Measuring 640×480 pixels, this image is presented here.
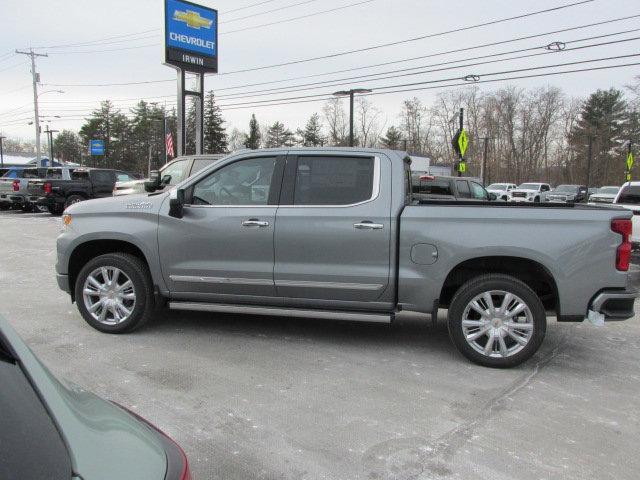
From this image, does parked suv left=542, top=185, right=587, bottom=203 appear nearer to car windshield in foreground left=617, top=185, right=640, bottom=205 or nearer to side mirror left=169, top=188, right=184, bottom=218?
car windshield in foreground left=617, top=185, right=640, bottom=205

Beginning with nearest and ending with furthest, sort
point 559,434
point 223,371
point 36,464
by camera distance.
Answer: point 36,464
point 559,434
point 223,371

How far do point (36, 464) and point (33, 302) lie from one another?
258 inches

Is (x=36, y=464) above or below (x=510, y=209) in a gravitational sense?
below

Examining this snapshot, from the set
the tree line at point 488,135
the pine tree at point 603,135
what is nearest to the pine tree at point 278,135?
the tree line at point 488,135

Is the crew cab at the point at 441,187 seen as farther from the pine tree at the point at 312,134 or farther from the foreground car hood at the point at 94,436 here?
the pine tree at the point at 312,134

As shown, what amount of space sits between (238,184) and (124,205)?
123cm

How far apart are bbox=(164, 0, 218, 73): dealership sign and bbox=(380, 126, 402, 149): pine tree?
221 feet

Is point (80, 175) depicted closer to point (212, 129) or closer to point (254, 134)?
point (212, 129)

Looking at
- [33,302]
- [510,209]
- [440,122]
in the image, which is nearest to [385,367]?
[510,209]

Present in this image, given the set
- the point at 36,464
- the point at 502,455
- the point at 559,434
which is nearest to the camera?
the point at 36,464

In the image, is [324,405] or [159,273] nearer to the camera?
[324,405]

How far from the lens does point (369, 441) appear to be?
11.1 ft

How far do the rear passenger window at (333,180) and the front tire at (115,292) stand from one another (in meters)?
1.81

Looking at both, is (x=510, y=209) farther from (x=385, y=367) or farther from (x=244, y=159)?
(x=244, y=159)
